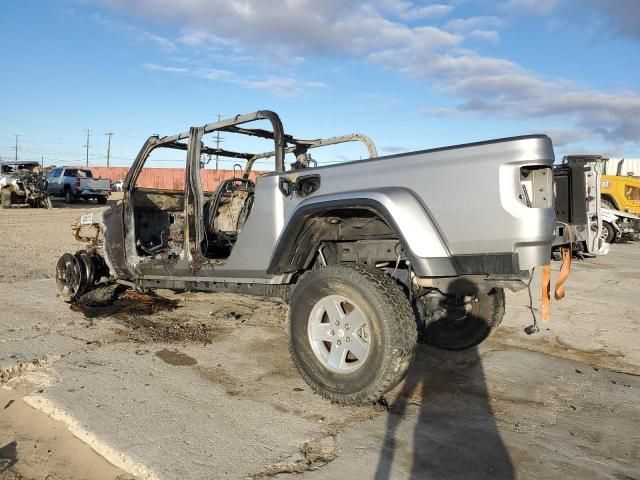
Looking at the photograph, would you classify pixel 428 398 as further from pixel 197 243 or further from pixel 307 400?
pixel 197 243

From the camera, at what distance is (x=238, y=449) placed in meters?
2.87

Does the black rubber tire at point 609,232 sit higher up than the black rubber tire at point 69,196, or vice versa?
the black rubber tire at point 69,196

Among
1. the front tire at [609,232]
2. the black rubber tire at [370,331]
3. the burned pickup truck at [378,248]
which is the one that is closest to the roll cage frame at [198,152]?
the burned pickup truck at [378,248]

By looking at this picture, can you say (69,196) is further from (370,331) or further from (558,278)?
(558,278)

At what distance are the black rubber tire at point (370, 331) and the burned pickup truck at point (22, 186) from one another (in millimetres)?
21867

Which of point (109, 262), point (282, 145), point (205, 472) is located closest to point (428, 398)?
point (205, 472)

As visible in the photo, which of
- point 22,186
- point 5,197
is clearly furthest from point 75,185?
point 5,197

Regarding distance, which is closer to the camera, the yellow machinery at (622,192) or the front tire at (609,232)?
the front tire at (609,232)

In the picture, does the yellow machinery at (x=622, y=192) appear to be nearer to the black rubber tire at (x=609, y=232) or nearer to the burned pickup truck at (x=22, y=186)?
the black rubber tire at (x=609, y=232)

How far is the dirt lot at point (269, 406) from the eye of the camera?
2752 mm

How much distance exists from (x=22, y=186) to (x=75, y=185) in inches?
159

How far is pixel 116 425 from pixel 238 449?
82 cm

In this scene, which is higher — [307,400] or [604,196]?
[604,196]

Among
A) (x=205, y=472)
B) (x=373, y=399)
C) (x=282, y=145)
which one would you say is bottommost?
(x=205, y=472)
